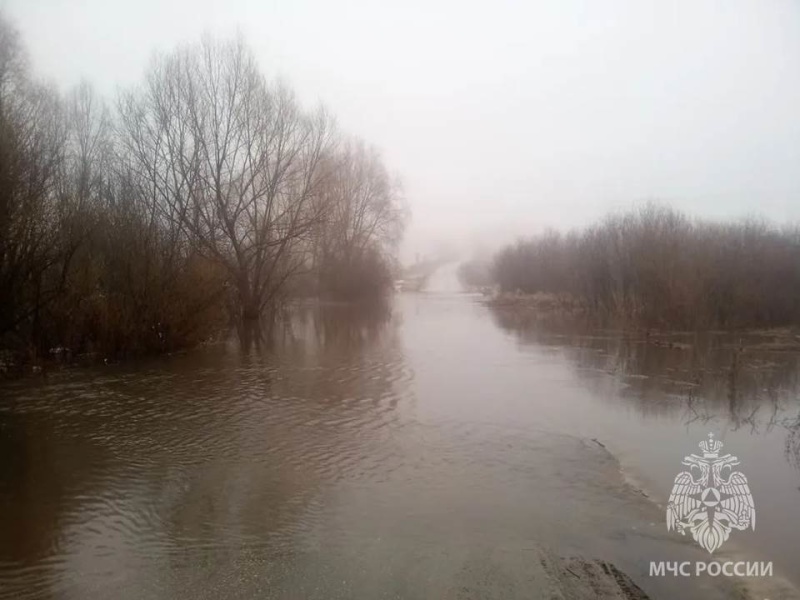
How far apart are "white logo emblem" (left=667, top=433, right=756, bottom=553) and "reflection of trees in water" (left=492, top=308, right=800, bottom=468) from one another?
136cm

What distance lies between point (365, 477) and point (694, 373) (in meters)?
10.7

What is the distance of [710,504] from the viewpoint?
19.9 ft

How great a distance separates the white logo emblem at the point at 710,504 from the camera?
5.59 metres

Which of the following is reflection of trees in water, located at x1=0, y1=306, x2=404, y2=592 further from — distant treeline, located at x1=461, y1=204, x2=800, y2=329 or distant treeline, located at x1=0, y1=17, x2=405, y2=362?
distant treeline, located at x1=461, y1=204, x2=800, y2=329

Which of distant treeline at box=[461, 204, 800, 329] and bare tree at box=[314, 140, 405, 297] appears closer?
distant treeline at box=[461, 204, 800, 329]

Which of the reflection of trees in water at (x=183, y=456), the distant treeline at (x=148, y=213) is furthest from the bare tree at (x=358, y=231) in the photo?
the reflection of trees in water at (x=183, y=456)

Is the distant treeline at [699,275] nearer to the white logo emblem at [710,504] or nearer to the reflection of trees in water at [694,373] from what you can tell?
the reflection of trees in water at [694,373]

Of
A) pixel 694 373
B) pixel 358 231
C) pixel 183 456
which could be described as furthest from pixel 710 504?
pixel 358 231

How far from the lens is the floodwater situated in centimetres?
471

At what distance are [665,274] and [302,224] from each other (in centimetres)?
1659

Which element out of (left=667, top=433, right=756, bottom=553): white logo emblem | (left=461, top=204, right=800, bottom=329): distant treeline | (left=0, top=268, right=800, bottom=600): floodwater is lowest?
(left=667, top=433, right=756, bottom=553): white logo emblem

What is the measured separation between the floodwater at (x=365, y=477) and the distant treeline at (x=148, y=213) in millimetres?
1969

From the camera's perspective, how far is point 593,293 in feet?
113

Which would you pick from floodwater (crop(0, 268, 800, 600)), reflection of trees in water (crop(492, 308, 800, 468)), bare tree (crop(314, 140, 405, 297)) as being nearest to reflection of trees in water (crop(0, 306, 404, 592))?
floodwater (crop(0, 268, 800, 600))
